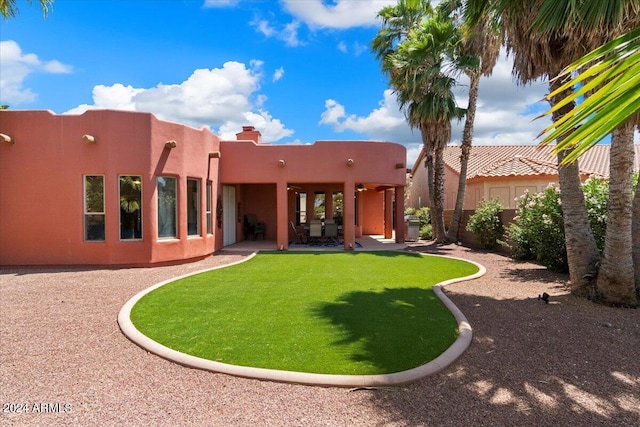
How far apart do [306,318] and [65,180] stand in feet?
33.8

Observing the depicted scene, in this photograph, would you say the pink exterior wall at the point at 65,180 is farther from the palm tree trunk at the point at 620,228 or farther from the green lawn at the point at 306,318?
the palm tree trunk at the point at 620,228

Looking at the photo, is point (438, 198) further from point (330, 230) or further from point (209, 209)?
point (209, 209)

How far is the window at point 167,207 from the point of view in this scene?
13.1 meters

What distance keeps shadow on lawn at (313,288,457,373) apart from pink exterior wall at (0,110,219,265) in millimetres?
8174

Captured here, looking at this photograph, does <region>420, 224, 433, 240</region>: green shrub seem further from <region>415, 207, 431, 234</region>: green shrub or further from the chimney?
the chimney

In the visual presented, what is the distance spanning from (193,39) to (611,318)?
1424 cm

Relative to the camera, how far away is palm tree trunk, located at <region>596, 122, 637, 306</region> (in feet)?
24.8

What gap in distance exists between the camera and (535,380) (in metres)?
4.70

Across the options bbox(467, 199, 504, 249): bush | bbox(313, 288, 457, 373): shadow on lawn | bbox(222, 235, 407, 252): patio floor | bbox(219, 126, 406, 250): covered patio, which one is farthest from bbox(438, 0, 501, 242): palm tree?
bbox(313, 288, 457, 373): shadow on lawn

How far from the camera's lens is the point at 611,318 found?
7.02 m

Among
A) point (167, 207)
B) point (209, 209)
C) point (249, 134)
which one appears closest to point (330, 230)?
point (209, 209)

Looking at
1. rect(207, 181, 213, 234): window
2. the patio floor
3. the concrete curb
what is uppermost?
rect(207, 181, 213, 234): window

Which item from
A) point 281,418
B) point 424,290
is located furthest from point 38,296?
point 424,290

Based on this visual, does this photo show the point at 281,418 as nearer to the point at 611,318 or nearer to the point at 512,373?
the point at 512,373
